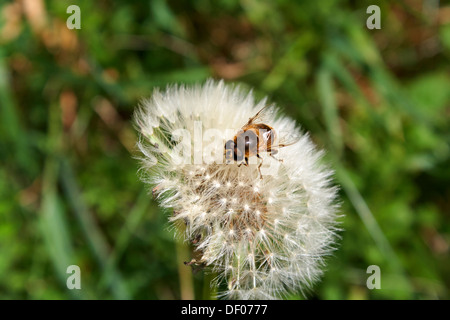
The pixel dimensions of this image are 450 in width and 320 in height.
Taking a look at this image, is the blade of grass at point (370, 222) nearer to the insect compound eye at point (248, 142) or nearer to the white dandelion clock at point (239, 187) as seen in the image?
the white dandelion clock at point (239, 187)

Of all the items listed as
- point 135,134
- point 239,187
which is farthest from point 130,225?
point 239,187

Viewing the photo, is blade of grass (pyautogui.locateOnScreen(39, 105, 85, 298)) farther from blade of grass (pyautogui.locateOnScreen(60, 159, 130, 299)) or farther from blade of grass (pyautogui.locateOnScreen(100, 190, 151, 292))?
blade of grass (pyautogui.locateOnScreen(100, 190, 151, 292))

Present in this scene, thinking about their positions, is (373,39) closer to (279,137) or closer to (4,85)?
(279,137)

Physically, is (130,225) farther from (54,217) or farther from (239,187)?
(239,187)


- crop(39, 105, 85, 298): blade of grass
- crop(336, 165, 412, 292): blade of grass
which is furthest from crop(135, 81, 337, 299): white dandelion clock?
crop(39, 105, 85, 298): blade of grass

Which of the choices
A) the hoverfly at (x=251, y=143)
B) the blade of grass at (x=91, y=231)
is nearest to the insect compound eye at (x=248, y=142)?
the hoverfly at (x=251, y=143)

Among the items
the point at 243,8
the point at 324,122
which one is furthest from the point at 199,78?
the point at 324,122
